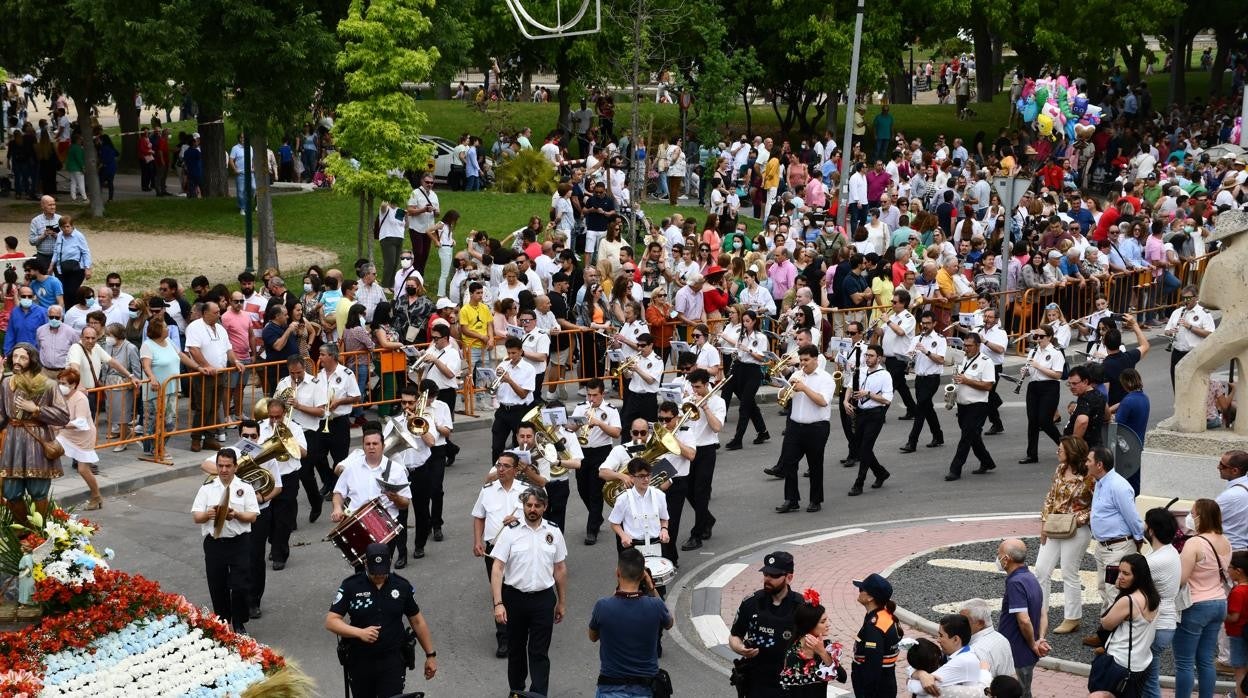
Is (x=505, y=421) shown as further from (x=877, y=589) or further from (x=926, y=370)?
(x=877, y=589)

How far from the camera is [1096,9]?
135 feet

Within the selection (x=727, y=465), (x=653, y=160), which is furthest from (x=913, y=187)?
(x=727, y=465)

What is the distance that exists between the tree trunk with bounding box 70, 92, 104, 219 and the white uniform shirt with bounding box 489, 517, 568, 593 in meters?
23.6

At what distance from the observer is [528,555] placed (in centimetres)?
1191

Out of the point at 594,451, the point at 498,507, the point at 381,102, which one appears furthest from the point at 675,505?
the point at 381,102

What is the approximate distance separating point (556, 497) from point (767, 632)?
5.01m

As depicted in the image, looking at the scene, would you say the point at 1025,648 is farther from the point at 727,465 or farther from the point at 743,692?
the point at 727,465

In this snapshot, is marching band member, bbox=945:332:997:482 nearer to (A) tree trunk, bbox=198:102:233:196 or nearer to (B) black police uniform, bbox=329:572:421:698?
(B) black police uniform, bbox=329:572:421:698

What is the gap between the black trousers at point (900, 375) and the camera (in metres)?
20.5

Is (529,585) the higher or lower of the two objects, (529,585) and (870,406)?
the lower

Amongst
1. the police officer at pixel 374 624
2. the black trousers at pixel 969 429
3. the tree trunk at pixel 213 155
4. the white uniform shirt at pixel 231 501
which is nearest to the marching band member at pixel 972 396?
the black trousers at pixel 969 429

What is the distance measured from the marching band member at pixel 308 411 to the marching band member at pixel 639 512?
4080mm

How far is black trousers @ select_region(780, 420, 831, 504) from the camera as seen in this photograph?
17078mm

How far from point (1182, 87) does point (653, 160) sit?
22.8 m
